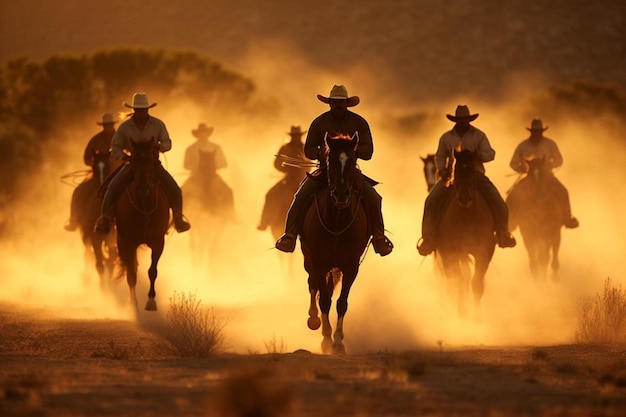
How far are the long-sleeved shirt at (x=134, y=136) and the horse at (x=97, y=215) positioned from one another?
3206mm

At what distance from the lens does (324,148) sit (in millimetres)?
17219

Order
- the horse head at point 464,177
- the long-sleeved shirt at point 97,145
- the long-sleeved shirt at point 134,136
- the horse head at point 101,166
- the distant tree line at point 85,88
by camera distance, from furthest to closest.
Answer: the distant tree line at point 85,88 < the long-sleeved shirt at point 97,145 < the horse head at point 101,166 < the long-sleeved shirt at point 134,136 < the horse head at point 464,177

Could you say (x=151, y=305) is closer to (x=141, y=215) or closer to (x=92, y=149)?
(x=141, y=215)

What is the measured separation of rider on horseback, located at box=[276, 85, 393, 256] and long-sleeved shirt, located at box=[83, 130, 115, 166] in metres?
8.40

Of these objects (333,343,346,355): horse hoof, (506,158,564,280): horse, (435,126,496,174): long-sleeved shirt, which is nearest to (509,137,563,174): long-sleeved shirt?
(506,158,564,280): horse

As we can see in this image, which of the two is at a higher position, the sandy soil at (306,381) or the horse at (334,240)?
the horse at (334,240)

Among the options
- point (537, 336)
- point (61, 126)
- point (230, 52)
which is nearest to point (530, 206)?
point (537, 336)

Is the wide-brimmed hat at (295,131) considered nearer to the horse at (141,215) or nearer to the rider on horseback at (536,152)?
the rider on horseback at (536,152)

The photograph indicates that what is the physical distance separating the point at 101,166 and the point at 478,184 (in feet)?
23.9

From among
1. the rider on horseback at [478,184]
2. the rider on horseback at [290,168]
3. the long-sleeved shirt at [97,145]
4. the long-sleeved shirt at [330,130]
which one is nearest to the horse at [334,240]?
the long-sleeved shirt at [330,130]

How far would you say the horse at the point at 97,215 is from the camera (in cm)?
2491

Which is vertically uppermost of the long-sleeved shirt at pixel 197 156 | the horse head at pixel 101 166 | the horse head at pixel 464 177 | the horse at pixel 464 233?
the long-sleeved shirt at pixel 197 156

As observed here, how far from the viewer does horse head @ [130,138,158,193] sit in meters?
20.9

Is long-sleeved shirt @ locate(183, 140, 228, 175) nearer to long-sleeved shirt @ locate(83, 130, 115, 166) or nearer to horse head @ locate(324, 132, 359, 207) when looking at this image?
long-sleeved shirt @ locate(83, 130, 115, 166)
